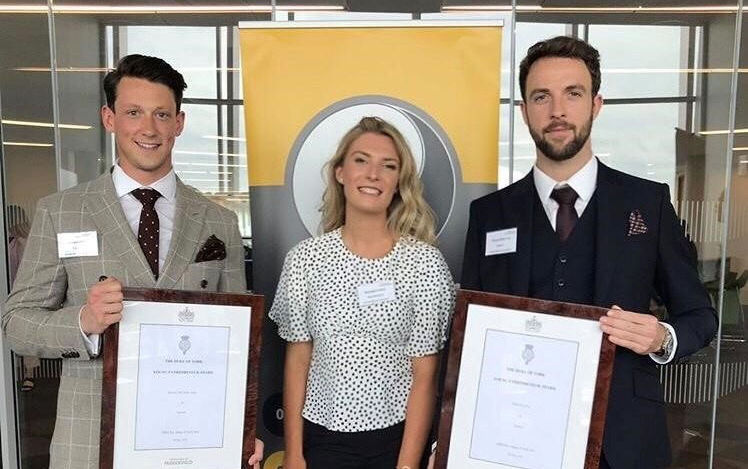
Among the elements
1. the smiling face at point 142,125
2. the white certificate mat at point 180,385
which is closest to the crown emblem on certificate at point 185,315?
the white certificate mat at point 180,385

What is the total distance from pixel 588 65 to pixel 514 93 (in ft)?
8.64

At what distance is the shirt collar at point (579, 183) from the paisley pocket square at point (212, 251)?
114 cm

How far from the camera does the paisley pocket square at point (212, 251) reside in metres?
2.19

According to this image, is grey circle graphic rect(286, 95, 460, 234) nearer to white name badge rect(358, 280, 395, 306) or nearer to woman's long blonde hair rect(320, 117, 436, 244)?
woman's long blonde hair rect(320, 117, 436, 244)

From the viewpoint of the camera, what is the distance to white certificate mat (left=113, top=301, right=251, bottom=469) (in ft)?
6.31

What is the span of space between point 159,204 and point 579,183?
4.78 feet

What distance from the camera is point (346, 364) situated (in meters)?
2.15

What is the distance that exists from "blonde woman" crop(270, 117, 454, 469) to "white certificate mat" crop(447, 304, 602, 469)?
30 cm

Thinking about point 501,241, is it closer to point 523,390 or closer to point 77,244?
point 523,390

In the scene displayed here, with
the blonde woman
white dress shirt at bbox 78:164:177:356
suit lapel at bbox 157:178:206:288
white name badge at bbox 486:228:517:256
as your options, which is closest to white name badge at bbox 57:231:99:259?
white dress shirt at bbox 78:164:177:356

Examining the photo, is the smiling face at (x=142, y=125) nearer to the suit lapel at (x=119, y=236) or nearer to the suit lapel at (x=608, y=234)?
the suit lapel at (x=119, y=236)

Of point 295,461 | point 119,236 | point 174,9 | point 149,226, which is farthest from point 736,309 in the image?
point 174,9

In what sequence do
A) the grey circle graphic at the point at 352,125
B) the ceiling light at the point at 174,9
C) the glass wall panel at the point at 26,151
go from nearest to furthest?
1. the grey circle graphic at the point at 352,125
2. the glass wall panel at the point at 26,151
3. the ceiling light at the point at 174,9

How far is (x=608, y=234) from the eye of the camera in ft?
6.45
